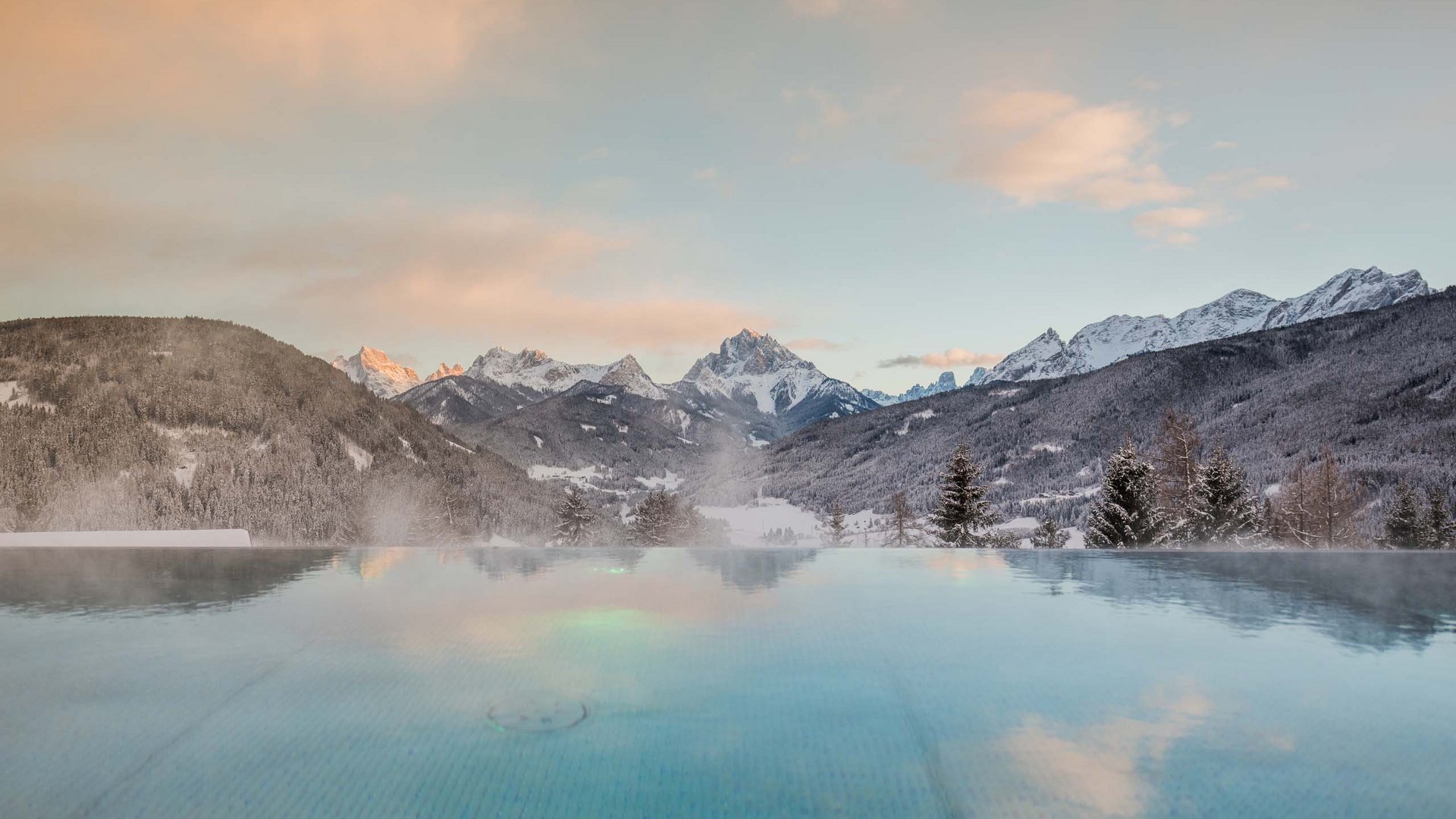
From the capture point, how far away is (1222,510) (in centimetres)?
2728

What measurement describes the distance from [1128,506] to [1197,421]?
11067 centimetres

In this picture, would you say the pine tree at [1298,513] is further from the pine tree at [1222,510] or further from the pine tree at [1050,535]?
the pine tree at [1050,535]

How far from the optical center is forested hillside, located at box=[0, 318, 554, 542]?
57.2m

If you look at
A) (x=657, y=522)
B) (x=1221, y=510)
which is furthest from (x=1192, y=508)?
(x=657, y=522)

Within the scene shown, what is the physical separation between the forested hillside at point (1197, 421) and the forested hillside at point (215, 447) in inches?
2650

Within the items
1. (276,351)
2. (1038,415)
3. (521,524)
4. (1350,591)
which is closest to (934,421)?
(1038,415)

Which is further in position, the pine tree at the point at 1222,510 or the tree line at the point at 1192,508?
the pine tree at the point at 1222,510

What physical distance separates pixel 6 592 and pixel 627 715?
9.42 metres

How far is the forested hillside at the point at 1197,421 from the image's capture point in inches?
→ 4375

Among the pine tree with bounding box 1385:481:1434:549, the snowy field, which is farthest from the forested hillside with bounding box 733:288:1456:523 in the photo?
the snowy field

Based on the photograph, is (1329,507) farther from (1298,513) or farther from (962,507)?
(962,507)

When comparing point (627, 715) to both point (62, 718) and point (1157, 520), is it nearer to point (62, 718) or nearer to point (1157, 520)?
point (62, 718)

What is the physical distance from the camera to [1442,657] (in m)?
6.25

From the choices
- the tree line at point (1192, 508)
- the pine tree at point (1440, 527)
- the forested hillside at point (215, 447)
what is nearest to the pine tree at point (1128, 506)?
the tree line at point (1192, 508)
